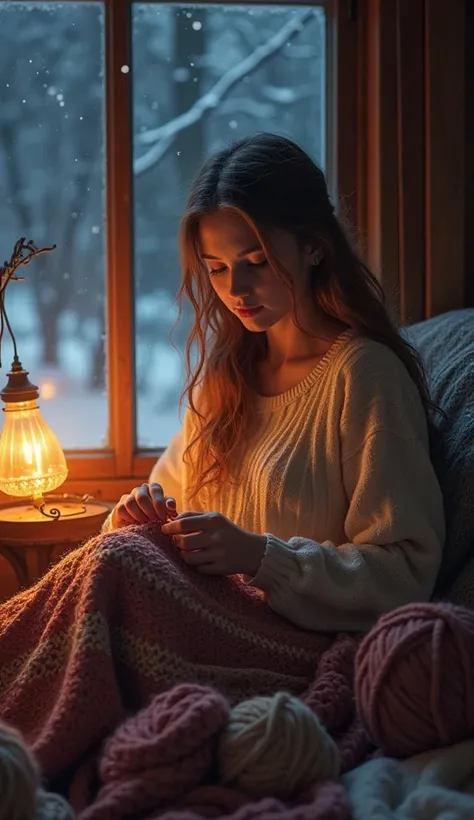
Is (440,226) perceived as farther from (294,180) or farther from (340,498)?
(340,498)

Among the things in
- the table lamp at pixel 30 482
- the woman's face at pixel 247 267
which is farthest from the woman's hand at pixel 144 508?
the table lamp at pixel 30 482

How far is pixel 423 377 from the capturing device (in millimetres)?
1785

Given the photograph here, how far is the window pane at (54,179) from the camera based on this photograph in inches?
93.5

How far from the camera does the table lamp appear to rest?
2.05 m

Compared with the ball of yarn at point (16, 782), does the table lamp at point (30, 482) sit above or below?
below

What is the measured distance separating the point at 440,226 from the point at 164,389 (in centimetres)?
75

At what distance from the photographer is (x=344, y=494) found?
169cm

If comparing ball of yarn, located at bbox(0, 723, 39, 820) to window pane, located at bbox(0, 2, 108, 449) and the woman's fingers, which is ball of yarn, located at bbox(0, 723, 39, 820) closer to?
the woman's fingers

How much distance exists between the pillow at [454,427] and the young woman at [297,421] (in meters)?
0.04

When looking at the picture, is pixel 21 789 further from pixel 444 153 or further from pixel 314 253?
pixel 444 153

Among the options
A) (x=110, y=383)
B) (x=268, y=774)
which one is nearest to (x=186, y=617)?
(x=268, y=774)

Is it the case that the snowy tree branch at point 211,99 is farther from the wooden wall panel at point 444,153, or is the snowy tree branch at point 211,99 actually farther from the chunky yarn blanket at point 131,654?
the chunky yarn blanket at point 131,654

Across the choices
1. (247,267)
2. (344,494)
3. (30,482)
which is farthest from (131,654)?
(30,482)

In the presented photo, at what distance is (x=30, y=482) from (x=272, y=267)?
2.35 ft
